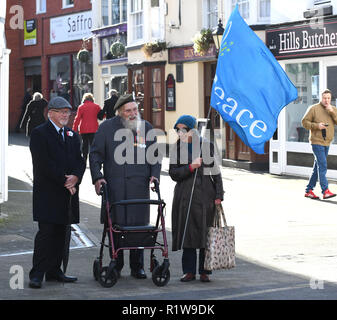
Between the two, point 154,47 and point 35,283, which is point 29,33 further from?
point 35,283

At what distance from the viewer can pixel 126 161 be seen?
29.0ft

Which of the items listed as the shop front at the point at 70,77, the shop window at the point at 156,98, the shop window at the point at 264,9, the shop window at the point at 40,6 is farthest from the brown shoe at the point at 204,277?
the shop window at the point at 40,6

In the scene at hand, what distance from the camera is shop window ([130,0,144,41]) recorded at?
29.0 metres

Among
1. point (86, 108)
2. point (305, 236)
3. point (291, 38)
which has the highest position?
point (291, 38)

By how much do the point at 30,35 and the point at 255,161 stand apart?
20125mm

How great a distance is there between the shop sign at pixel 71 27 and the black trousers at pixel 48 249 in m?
26.0

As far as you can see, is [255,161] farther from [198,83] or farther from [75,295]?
[75,295]

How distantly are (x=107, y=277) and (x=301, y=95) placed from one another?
12.5 meters

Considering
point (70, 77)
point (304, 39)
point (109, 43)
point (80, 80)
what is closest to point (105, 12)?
point (109, 43)

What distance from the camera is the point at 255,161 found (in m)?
21.7

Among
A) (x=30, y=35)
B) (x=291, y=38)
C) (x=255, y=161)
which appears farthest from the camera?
(x=30, y=35)

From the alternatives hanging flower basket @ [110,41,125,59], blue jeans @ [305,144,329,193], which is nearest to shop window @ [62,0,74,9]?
hanging flower basket @ [110,41,125,59]
